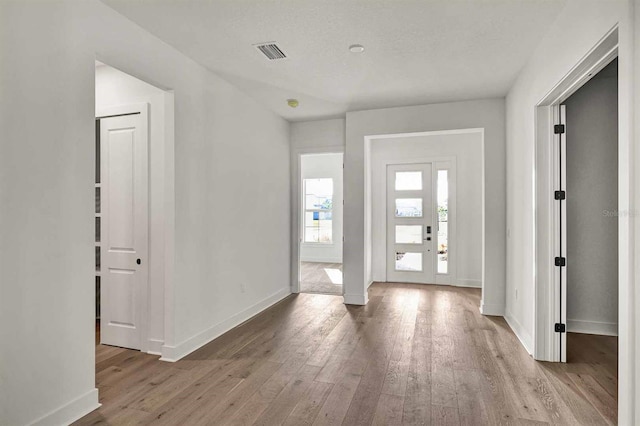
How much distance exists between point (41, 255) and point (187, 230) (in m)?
1.36

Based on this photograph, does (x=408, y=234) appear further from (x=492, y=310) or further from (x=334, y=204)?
(x=334, y=204)

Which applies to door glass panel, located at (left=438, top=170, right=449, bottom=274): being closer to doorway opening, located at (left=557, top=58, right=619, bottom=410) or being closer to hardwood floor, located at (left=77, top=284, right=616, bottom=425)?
hardwood floor, located at (left=77, top=284, right=616, bottom=425)

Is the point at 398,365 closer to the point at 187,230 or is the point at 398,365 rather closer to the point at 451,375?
the point at 451,375

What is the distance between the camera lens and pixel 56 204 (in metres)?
2.20

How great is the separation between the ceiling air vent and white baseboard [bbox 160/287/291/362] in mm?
2697

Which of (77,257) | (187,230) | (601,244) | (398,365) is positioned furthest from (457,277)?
(77,257)

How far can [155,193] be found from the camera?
11.0 feet

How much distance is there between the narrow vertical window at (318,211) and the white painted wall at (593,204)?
599 centimetres

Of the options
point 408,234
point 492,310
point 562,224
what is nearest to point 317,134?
point 408,234

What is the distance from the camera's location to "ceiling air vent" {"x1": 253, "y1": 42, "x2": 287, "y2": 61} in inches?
123

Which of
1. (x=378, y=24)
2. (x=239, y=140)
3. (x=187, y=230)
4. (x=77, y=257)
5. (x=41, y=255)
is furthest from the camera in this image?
(x=239, y=140)

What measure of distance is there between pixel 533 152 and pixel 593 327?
7.09ft

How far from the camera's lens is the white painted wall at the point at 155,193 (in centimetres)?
329

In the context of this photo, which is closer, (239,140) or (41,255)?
(41,255)
